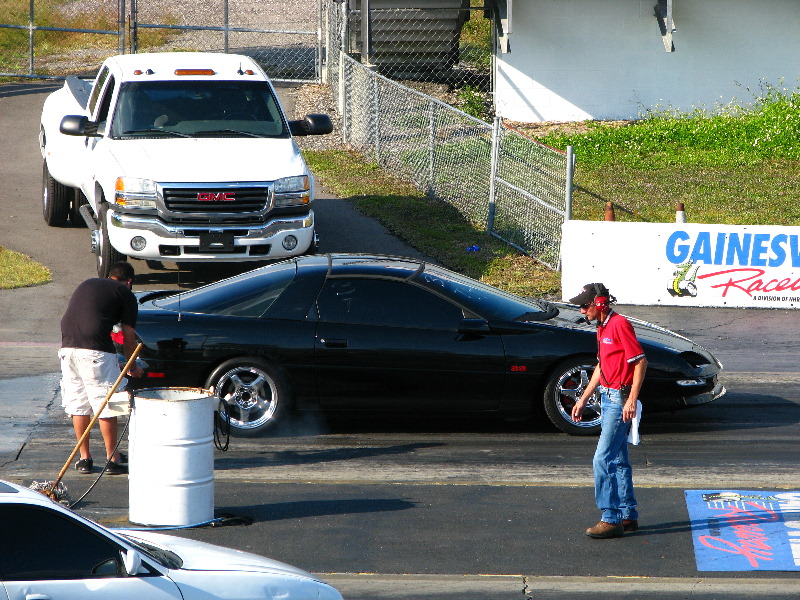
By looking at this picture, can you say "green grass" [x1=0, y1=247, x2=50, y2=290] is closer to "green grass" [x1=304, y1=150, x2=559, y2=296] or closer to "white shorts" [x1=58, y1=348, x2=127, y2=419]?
"green grass" [x1=304, y1=150, x2=559, y2=296]

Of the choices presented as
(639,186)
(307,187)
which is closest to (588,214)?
(639,186)

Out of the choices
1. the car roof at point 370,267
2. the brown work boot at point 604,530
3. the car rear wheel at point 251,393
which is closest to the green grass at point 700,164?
the car roof at point 370,267

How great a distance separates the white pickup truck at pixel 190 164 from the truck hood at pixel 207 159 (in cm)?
1

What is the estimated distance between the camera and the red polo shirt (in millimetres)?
7250

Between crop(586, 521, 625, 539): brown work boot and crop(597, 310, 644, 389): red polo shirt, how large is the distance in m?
0.87

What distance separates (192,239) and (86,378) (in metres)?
4.79

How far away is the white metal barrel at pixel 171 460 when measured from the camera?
282 inches

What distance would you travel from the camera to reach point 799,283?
13680 mm

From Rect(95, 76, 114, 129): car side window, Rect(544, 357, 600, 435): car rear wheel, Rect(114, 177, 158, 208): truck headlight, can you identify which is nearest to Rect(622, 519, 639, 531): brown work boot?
Rect(544, 357, 600, 435): car rear wheel

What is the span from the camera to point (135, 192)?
12625 millimetres

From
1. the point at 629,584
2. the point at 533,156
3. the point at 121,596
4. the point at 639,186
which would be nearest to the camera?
the point at 121,596

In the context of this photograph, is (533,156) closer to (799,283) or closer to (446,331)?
(799,283)

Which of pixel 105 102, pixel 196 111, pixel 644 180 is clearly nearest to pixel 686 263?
pixel 196 111

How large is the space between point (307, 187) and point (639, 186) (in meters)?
8.07
